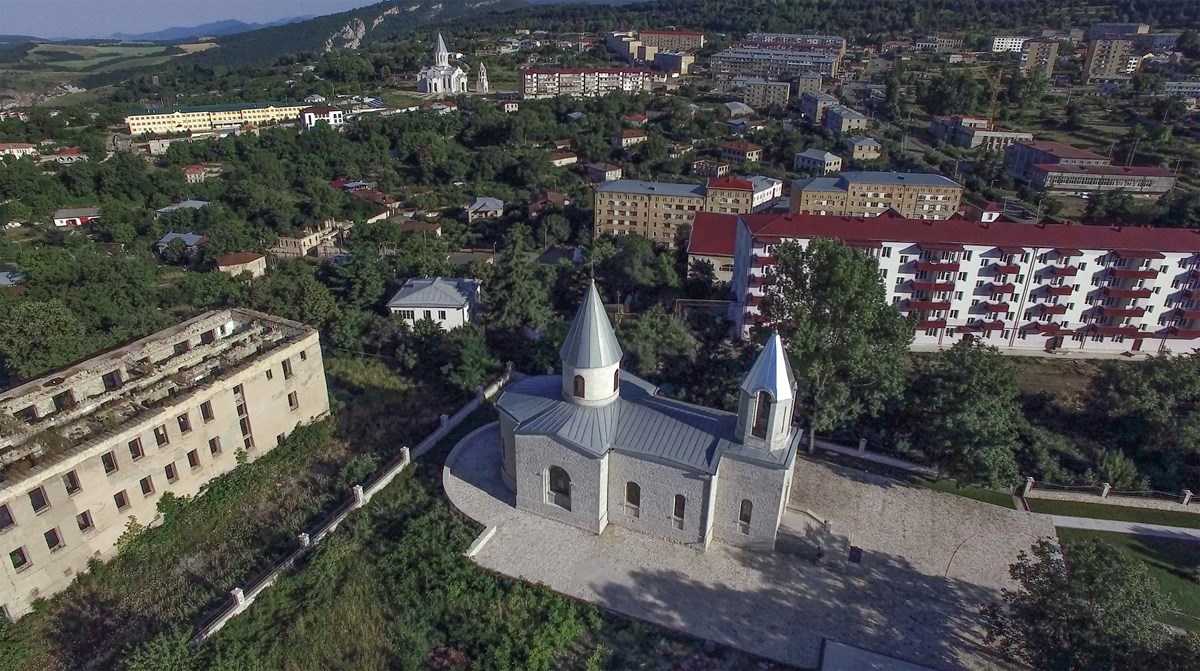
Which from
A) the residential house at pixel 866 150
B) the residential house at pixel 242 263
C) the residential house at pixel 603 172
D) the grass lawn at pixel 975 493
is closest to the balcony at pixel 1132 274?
the grass lawn at pixel 975 493

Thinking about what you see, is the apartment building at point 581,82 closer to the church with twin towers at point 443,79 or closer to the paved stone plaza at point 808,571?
the church with twin towers at point 443,79

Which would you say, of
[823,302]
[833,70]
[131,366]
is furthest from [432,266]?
[833,70]

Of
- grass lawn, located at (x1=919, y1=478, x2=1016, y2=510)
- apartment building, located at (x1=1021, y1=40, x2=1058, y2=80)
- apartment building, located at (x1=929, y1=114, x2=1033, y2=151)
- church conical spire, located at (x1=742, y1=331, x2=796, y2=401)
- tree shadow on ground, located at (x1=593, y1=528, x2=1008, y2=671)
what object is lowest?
grass lawn, located at (x1=919, y1=478, x2=1016, y2=510)

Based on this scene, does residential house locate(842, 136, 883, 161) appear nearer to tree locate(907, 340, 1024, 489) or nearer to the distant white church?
tree locate(907, 340, 1024, 489)

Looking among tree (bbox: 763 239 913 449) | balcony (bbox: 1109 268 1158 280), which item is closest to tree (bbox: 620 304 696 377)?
tree (bbox: 763 239 913 449)

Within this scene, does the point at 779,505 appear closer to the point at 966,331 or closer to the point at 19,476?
the point at 19,476
